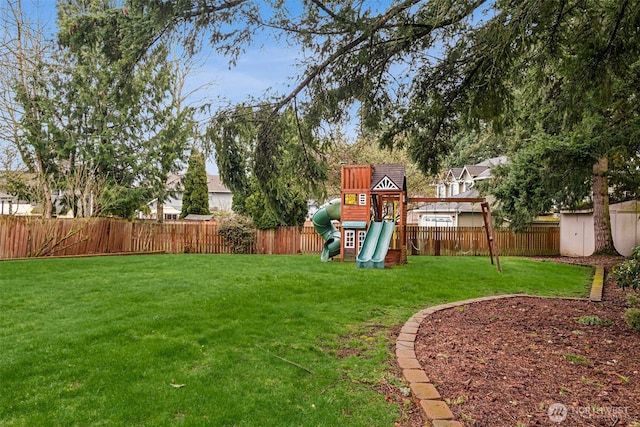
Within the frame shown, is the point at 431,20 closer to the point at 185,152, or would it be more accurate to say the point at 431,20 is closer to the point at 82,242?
the point at 82,242

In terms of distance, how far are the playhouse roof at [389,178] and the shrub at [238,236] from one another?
6880 mm

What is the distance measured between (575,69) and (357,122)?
2.85 metres

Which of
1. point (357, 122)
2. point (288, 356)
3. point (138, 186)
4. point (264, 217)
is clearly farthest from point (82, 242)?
point (288, 356)

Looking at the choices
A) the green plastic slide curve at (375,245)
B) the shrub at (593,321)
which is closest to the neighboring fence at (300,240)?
the green plastic slide curve at (375,245)

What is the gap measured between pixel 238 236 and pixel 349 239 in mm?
6277

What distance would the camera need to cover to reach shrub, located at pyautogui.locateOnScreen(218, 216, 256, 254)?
58.6ft

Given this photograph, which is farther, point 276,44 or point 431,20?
point 276,44

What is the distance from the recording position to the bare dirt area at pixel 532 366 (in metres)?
2.66

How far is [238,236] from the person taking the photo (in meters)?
17.9

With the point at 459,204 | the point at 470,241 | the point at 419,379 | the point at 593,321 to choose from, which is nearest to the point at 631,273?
the point at 593,321

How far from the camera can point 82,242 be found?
A: 13.8 meters

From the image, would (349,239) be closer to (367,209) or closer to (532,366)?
(367,209)

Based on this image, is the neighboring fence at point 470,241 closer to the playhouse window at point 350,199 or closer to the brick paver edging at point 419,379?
the playhouse window at point 350,199

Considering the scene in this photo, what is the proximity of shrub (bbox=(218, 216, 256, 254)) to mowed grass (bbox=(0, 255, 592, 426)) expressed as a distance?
9530 millimetres
